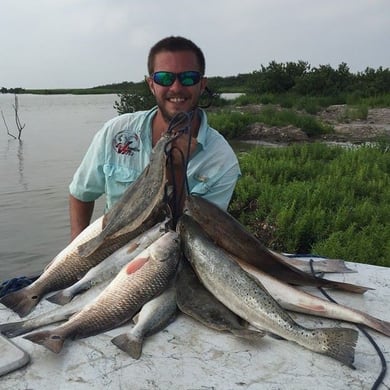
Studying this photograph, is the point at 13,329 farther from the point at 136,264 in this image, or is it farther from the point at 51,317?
the point at 136,264

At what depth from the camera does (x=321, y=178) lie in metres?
8.96

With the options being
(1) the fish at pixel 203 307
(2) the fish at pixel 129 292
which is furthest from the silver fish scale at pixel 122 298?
(1) the fish at pixel 203 307

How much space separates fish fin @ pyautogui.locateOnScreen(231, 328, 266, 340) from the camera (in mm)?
2580

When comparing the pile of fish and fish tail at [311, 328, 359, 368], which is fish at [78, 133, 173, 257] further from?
fish tail at [311, 328, 359, 368]

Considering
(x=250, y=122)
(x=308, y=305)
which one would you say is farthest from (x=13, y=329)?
(x=250, y=122)

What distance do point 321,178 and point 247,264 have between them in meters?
6.25

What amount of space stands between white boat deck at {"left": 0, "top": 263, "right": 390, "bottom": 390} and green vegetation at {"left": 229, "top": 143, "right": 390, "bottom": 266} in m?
3.25

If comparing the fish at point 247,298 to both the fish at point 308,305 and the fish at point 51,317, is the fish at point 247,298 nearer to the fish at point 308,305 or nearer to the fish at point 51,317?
the fish at point 308,305

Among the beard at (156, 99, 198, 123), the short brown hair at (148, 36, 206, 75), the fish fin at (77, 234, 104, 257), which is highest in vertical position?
the short brown hair at (148, 36, 206, 75)

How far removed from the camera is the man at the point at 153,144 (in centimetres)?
365

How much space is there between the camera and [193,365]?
2.38 metres

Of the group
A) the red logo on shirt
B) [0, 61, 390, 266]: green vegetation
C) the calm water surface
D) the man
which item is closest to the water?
the calm water surface

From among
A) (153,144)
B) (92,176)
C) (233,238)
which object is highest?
(153,144)

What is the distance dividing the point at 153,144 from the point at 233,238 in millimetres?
1277
